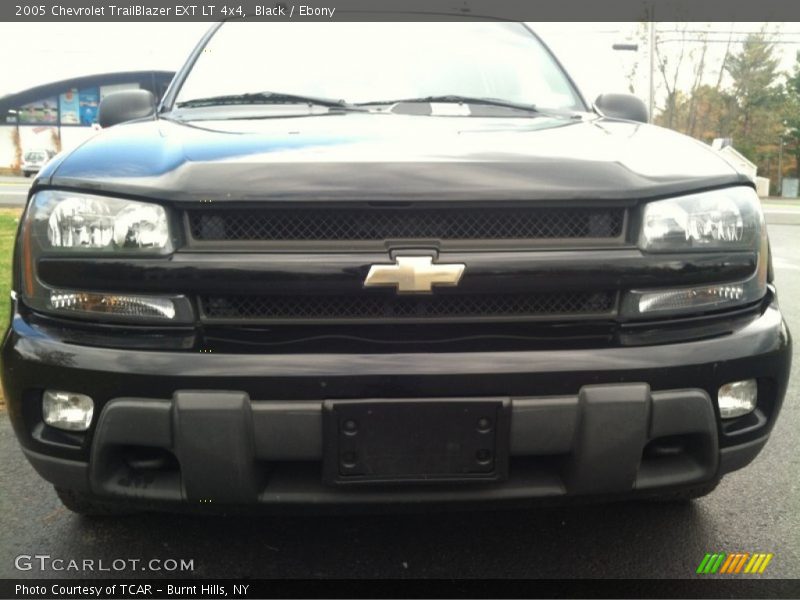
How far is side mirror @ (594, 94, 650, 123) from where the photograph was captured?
3219 millimetres

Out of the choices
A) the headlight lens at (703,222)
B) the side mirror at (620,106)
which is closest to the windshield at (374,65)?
the side mirror at (620,106)

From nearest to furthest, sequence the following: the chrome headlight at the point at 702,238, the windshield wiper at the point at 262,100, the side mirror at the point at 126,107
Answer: the chrome headlight at the point at 702,238 → the windshield wiper at the point at 262,100 → the side mirror at the point at 126,107

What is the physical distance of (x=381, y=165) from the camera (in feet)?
6.21

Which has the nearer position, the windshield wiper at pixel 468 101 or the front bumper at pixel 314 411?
the front bumper at pixel 314 411

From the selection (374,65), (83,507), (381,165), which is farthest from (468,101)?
(83,507)

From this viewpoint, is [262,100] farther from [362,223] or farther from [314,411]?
[314,411]

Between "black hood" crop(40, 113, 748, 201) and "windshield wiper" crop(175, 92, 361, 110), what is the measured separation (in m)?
0.52

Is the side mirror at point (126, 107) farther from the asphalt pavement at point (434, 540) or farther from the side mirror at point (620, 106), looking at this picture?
the side mirror at point (620, 106)

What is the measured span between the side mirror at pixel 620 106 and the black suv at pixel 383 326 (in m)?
1.25

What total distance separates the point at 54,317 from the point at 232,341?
461mm

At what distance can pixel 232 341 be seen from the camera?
1876mm

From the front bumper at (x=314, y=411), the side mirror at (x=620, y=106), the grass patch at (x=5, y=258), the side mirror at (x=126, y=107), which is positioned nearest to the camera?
the front bumper at (x=314, y=411)

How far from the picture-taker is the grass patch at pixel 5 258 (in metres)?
4.99

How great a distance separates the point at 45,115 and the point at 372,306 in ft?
195
